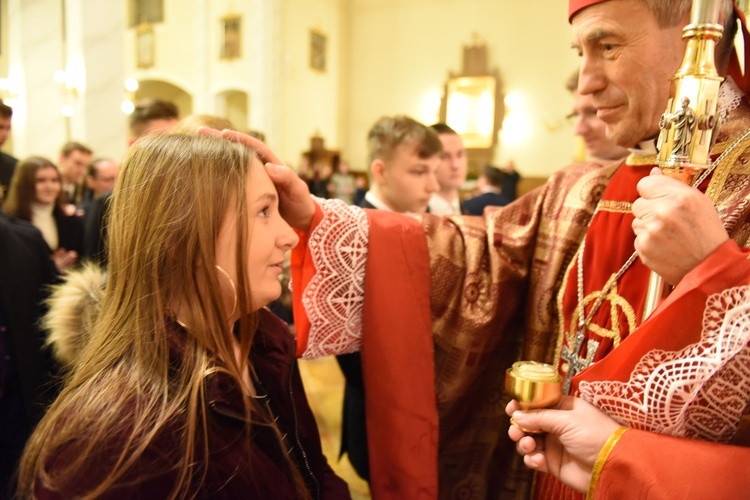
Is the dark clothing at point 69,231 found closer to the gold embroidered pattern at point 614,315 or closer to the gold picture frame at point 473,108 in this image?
the gold embroidered pattern at point 614,315

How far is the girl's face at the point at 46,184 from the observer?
325 cm

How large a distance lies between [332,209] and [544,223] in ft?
2.08

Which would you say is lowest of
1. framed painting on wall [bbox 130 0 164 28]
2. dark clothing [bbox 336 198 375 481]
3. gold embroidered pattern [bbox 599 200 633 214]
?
dark clothing [bbox 336 198 375 481]

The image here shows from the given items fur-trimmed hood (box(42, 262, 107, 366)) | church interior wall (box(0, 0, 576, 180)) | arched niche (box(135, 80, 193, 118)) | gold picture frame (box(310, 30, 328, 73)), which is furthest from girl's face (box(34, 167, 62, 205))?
arched niche (box(135, 80, 193, 118))

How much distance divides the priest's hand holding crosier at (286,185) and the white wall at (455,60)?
1055 centimetres

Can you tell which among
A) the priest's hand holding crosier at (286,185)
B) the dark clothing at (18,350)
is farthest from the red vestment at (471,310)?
the dark clothing at (18,350)

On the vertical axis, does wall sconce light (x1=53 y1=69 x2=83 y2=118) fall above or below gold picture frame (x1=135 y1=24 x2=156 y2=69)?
below

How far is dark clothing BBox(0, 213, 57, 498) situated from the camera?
2.15 metres

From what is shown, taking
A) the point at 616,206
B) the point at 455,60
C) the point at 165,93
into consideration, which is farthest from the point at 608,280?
the point at 165,93

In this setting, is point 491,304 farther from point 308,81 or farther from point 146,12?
point 146,12

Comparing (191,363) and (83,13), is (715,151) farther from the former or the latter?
(83,13)

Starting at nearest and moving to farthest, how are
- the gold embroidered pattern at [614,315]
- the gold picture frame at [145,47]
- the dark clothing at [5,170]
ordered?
1. the gold embroidered pattern at [614,315]
2. the dark clothing at [5,170]
3. the gold picture frame at [145,47]

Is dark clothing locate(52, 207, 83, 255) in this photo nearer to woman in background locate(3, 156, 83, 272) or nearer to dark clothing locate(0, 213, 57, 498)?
woman in background locate(3, 156, 83, 272)

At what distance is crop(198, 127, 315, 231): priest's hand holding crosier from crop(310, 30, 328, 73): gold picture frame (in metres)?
11.3
